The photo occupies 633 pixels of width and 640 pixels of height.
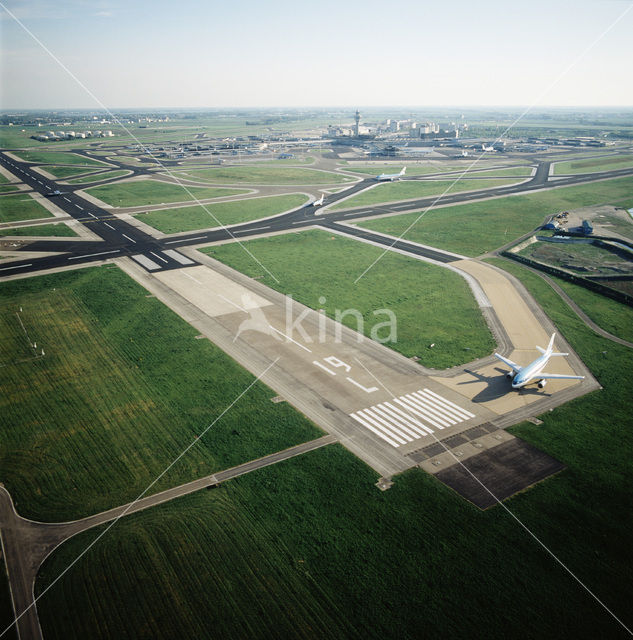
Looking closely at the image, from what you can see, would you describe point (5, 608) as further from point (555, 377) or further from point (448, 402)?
point (555, 377)

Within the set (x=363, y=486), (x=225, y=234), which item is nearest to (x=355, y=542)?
(x=363, y=486)

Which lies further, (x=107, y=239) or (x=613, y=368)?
(x=107, y=239)

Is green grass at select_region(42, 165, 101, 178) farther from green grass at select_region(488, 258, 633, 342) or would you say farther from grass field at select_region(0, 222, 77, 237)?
green grass at select_region(488, 258, 633, 342)

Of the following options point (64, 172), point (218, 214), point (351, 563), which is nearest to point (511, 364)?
point (351, 563)

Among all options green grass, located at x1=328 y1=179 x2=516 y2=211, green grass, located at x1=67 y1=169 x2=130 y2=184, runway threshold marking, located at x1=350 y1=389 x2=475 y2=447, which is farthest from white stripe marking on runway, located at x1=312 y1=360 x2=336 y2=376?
green grass, located at x1=67 y1=169 x2=130 y2=184

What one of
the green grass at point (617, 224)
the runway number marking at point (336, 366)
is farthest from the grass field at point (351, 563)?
the green grass at point (617, 224)

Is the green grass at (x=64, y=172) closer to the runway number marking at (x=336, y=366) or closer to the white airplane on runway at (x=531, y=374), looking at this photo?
the runway number marking at (x=336, y=366)

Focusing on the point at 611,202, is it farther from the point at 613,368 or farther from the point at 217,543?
the point at 217,543
